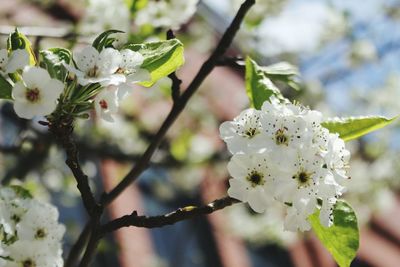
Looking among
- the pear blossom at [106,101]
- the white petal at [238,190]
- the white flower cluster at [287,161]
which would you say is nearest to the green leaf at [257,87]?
the white flower cluster at [287,161]

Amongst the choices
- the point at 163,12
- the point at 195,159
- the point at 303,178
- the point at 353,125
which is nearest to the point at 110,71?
the point at 303,178

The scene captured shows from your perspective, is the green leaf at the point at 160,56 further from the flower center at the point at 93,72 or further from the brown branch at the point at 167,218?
the brown branch at the point at 167,218

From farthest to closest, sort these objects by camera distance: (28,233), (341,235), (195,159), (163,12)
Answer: (195,159) < (163,12) < (28,233) < (341,235)

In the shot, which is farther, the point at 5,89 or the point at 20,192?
the point at 20,192

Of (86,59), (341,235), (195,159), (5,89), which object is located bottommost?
(195,159)

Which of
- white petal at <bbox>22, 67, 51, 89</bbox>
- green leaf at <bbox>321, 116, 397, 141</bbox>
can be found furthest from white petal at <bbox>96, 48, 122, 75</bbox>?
green leaf at <bbox>321, 116, 397, 141</bbox>

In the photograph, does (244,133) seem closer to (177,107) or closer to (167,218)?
(167,218)

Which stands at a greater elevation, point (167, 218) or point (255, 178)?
point (255, 178)

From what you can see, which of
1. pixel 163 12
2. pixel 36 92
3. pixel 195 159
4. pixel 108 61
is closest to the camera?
pixel 36 92
